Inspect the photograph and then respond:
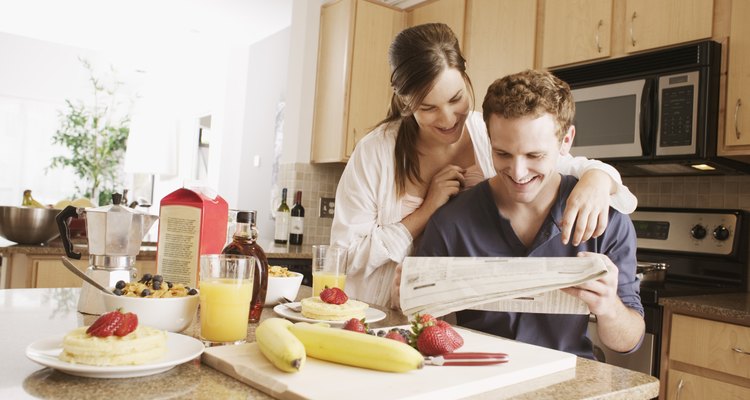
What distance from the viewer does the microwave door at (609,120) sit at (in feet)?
8.57

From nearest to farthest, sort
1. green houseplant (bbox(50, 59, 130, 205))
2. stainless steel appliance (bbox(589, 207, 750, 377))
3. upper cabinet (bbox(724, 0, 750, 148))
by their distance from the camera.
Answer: upper cabinet (bbox(724, 0, 750, 148)) → stainless steel appliance (bbox(589, 207, 750, 377)) → green houseplant (bbox(50, 59, 130, 205))

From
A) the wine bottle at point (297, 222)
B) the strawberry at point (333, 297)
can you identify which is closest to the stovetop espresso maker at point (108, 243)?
the strawberry at point (333, 297)

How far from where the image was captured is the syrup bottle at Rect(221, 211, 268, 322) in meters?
1.21

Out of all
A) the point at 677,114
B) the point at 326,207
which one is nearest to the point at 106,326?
the point at 677,114

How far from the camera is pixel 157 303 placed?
104 cm

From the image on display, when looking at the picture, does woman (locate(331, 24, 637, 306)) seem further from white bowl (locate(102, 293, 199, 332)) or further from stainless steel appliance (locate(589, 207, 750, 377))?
stainless steel appliance (locate(589, 207, 750, 377))

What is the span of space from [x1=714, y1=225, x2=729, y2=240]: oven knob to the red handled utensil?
6.99ft

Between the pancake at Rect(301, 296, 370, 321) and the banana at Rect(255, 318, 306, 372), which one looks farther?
the pancake at Rect(301, 296, 370, 321)

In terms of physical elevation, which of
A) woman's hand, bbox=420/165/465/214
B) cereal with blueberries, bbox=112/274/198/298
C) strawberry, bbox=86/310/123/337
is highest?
woman's hand, bbox=420/165/465/214

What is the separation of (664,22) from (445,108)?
1481 millimetres

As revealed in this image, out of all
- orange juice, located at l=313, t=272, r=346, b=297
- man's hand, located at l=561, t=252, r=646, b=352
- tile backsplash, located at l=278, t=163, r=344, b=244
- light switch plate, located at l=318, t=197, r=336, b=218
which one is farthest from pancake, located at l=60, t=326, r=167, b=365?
light switch plate, located at l=318, t=197, r=336, b=218

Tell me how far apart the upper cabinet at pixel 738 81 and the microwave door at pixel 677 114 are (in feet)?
0.40

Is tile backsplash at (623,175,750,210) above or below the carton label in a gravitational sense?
above

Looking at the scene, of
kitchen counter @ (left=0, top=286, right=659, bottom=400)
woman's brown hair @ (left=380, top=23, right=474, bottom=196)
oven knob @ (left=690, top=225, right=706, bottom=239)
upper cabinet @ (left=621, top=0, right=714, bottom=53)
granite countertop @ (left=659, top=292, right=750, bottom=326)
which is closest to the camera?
kitchen counter @ (left=0, top=286, right=659, bottom=400)
